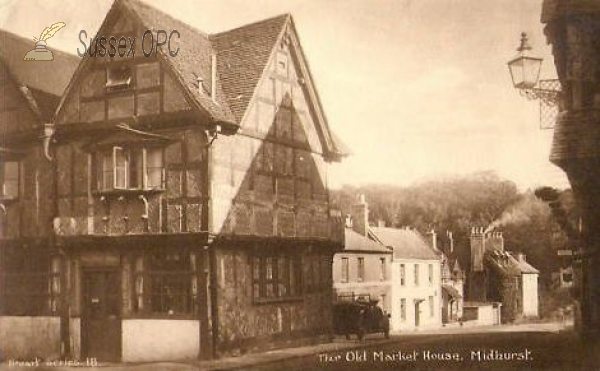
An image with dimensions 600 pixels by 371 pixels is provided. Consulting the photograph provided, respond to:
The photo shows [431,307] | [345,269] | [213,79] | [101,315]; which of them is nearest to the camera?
[213,79]

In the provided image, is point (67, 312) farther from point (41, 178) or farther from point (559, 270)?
point (559, 270)

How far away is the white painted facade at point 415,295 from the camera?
86.2ft

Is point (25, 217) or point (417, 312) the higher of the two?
point (25, 217)

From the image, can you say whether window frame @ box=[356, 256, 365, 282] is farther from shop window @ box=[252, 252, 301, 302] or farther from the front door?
the front door

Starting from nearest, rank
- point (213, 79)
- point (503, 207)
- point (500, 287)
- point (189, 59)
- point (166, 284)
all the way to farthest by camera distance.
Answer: point (503, 207), point (166, 284), point (213, 79), point (189, 59), point (500, 287)

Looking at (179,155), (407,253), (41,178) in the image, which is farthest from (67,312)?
(407,253)

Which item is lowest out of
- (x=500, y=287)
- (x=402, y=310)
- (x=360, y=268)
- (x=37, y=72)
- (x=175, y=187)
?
(x=402, y=310)

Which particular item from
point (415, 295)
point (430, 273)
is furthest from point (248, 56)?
point (430, 273)

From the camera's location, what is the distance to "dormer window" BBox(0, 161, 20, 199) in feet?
44.0

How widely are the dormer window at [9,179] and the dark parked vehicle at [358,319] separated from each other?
21.3ft

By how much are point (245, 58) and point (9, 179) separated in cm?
443

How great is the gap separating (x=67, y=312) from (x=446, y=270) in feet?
69.6

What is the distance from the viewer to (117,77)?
40.9 ft

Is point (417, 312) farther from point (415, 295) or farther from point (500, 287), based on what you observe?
point (500, 287)
